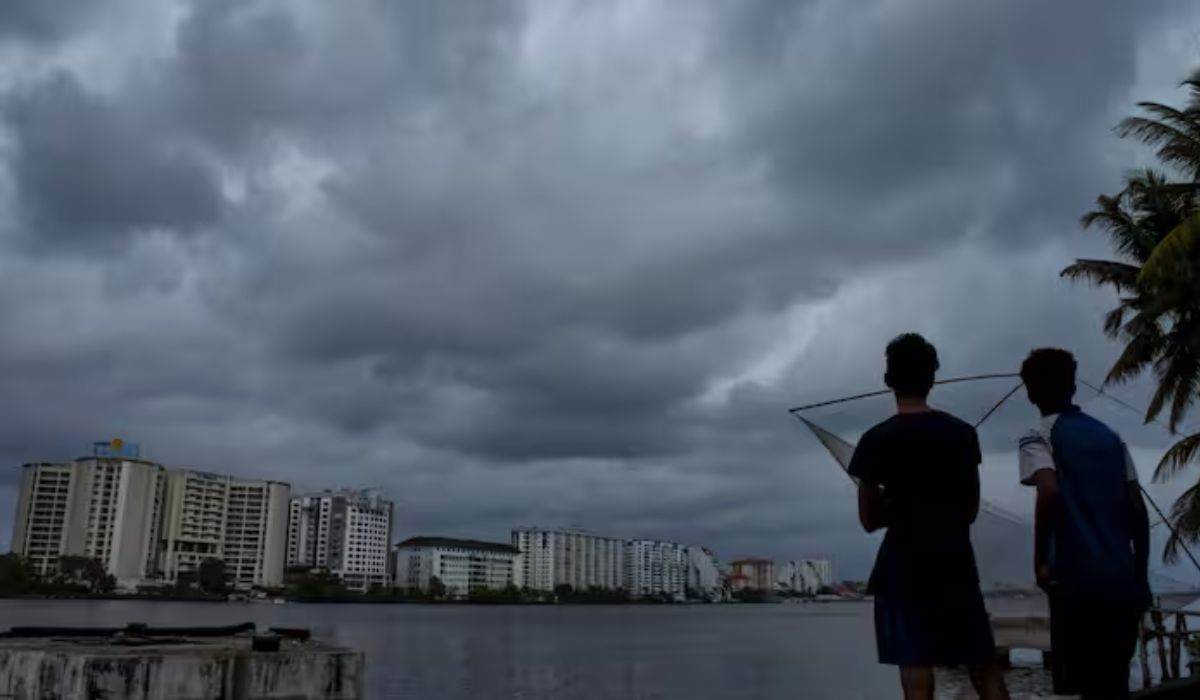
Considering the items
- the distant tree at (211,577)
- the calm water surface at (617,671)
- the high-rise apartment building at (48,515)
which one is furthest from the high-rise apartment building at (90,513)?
the calm water surface at (617,671)

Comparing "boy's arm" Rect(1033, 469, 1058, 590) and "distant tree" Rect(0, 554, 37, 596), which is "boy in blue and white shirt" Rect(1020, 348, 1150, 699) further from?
"distant tree" Rect(0, 554, 37, 596)

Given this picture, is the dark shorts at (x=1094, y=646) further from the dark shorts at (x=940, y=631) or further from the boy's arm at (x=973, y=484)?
the boy's arm at (x=973, y=484)

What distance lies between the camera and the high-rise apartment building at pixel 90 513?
7338 inches

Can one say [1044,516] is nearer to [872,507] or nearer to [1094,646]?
[1094,646]

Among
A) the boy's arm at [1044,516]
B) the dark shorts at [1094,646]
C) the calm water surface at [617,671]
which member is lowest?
the calm water surface at [617,671]

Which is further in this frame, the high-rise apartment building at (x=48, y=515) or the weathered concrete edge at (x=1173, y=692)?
the high-rise apartment building at (x=48, y=515)

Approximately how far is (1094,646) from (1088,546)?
0.39m

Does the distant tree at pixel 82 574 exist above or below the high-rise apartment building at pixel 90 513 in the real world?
below

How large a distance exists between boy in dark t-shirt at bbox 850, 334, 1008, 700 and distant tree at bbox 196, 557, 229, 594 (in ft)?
655

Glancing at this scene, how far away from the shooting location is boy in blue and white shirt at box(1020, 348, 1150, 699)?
3711mm

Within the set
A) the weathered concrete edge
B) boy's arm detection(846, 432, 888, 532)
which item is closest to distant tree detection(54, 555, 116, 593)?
the weathered concrete edge

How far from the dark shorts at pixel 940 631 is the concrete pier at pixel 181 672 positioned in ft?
24.6

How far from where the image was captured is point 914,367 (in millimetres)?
4133

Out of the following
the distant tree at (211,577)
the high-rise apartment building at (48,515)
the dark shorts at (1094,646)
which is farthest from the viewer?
the high-rise apartment building at (48,515)
